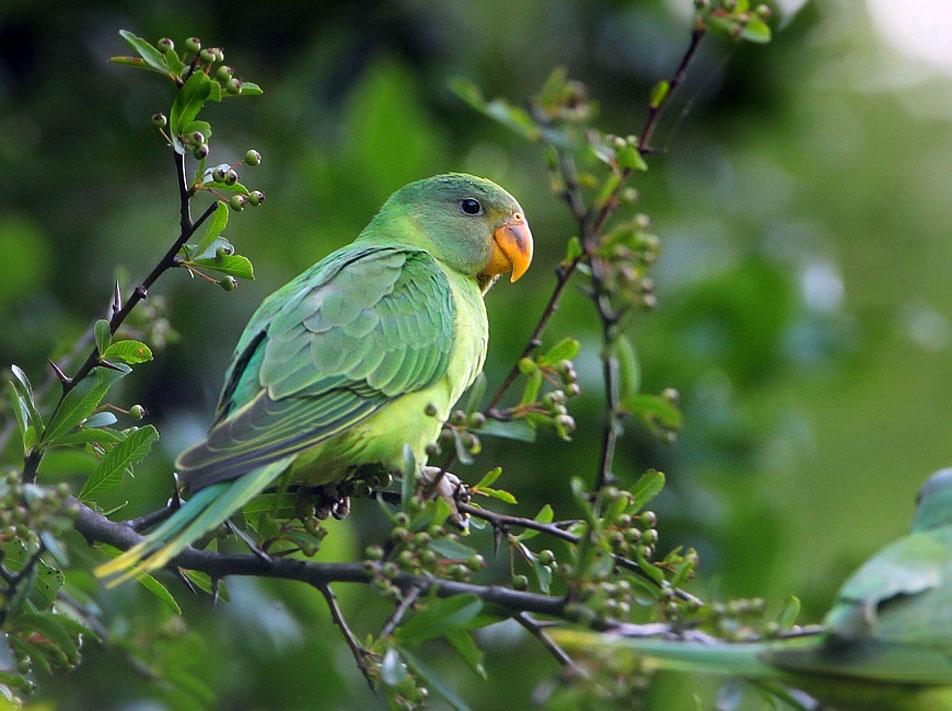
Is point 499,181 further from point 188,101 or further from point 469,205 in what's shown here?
point 188,101

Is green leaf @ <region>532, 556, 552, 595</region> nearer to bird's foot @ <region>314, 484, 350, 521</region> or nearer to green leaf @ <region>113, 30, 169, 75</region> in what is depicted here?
bird's foot @ <region>314, 484, 350, 521</region>

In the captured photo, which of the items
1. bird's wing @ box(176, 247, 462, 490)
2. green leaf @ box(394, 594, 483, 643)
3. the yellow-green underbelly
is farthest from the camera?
the yellow-green underbelly

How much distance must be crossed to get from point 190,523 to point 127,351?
0.38 meters

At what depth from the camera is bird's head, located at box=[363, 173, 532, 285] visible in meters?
3.85

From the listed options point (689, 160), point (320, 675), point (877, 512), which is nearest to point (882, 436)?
point (877, 512)

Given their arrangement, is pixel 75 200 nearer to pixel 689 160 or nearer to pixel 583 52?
pixel 583 52

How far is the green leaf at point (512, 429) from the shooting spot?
241cm

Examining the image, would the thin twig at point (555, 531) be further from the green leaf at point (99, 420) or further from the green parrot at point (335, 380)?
the green leaf at point (99, 420)

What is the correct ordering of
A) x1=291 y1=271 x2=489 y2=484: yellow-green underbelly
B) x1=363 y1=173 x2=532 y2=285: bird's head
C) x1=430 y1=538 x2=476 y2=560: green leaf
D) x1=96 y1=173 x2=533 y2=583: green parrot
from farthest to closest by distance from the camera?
x1=363 y1=173 x2=532 y2=285: bird's head, x1=291 y1=271 x2=489 y2=484: yellow-green underbelly, x1=96 y1=173 x2=533 y2=583: green parrot, x1=430 y1=538 x2=476 y2=560: green leaf

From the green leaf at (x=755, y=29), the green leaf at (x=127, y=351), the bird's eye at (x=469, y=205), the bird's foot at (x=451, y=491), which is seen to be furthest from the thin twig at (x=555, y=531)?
the bird's eye at (x=469, y=205)

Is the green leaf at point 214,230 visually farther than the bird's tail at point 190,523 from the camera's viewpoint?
Yes

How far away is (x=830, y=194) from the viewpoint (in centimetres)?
766

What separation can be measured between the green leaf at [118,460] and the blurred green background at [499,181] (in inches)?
39.1

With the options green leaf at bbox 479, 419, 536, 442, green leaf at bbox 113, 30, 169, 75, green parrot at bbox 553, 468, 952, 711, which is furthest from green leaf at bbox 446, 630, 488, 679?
green leaf at bbox 113, 30, 169, 75
